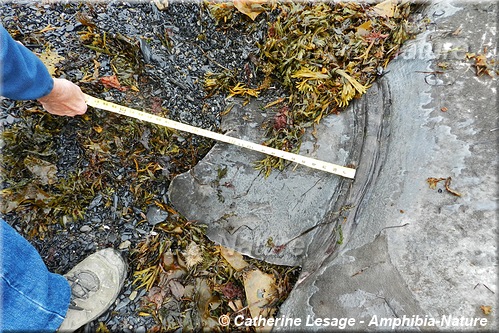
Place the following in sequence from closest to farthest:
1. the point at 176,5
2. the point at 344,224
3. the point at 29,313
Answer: the point at 29,313 < the point at 344,224 < the point at 176,5

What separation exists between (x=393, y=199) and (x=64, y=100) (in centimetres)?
229

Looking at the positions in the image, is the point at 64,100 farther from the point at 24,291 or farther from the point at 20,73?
the point at 24,291

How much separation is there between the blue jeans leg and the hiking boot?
0.21 meters

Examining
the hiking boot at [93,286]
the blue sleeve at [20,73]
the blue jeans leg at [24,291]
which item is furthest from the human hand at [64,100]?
the hiking boot at [93,286]

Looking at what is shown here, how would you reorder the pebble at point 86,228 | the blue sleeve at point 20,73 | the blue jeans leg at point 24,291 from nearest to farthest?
the blue sleeve at point 20,73
the blue jeans leg at point 24,291
the pebble at point 86,228

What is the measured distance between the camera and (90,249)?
251cm

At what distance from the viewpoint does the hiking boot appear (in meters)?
2.36

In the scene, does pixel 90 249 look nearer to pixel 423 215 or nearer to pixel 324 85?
pixel 324 85

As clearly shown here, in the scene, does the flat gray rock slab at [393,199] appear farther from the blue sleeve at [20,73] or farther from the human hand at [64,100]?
the blue sleeve at [20,73]

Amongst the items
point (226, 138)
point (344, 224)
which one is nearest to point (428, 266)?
point (344, 224)

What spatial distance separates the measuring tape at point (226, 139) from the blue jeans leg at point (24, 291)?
3.31ft

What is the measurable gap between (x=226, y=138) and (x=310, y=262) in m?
1.14

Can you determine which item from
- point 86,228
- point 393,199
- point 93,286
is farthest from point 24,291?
point 393,199

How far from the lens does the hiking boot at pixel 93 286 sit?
2.36 metres
